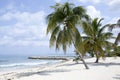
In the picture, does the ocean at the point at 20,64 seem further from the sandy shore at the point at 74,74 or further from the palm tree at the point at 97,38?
the sandy shore at the point at 74,74

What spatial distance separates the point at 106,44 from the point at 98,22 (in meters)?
2.76

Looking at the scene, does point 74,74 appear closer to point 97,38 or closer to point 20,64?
point 97,38

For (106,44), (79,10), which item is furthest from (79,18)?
(106,44)

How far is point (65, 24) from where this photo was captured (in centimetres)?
1872

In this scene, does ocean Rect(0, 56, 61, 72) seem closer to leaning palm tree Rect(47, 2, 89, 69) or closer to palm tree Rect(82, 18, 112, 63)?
palm tree Rect(82, 18, 112, 63)

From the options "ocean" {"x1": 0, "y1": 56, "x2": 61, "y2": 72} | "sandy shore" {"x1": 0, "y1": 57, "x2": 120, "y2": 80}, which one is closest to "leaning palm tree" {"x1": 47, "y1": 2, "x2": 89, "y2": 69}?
"sandy shore" {"x1": 0, "y1": 57, "x2": 120, "y2": 80}

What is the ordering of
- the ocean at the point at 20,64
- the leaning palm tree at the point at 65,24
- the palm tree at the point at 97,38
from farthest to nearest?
the ocean at the point at 20,64
the palm tree at the point at 97,38
the leaning palm tree at the point at 65,24

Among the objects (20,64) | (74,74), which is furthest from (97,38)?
(20,64)

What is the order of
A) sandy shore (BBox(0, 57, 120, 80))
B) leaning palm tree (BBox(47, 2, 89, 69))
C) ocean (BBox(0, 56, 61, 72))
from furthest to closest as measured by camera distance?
ocean (BBox(0, 56, 61, 72)) < leaning palm tree (BBox(47, 2, 89, 69)) < sandy shore (BBox(0, 57, 120, 80))

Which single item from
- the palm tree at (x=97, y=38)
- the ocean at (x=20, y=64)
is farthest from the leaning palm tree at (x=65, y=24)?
the ocean at (x=20, y=64)

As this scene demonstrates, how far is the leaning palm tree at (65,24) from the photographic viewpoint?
18.2 m

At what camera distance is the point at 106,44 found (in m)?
25.5

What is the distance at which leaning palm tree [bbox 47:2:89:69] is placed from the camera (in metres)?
18.2

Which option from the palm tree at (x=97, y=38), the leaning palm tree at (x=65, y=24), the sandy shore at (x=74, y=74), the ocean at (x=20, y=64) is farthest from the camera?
the ocean at (x=20, y=64)
